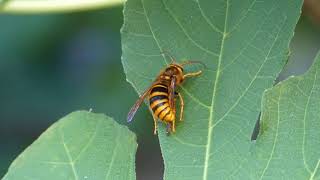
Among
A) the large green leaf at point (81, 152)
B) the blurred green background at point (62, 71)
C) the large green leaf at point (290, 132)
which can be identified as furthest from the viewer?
the blurred green background at point (62, 71)

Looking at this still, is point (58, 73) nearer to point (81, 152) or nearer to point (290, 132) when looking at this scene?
point (81, 152)

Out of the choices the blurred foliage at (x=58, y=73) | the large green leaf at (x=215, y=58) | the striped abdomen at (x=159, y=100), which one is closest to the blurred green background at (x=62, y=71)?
the blurred foliage at (x=58, y=73)

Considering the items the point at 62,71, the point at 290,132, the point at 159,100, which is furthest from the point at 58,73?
the point at 290,132

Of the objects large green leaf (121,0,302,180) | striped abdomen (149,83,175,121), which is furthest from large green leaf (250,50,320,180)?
striped abdomen (149,83,175,121)

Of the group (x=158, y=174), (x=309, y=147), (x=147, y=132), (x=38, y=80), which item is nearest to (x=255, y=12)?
(x=309, y=147)

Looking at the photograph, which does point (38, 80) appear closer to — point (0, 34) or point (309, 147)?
point (0, 34)

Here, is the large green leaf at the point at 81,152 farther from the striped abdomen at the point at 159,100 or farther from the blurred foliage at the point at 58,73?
the blurred foliage at the point at 58,73

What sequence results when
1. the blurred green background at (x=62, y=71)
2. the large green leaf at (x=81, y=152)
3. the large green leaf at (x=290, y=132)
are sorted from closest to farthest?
the large green leaf at (x=290, y=132)
the large green leaf at (x=81, y=152)
the blurred green background at (x=62, y=71)
